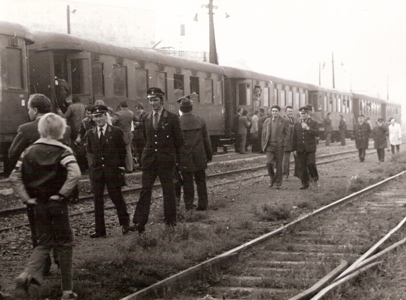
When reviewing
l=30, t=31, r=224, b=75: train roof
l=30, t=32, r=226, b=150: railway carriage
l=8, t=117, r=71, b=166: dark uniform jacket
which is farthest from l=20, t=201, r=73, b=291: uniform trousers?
l=30, t=31, r=224, b=75: train roof

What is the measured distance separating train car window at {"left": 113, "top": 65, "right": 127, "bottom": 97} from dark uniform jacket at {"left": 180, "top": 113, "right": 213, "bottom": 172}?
750cm

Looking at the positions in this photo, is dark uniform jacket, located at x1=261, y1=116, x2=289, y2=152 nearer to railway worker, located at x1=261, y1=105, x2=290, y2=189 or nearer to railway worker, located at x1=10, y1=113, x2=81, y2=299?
railway worker, located at x1=261, y1=105, x2=290, y2=189

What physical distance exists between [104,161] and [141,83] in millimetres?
10762

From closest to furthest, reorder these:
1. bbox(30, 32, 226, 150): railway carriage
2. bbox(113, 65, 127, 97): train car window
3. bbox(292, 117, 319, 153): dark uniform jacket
A: bbox(292, 117, 319, 153): dark uniform jacket
bbox(30, 32, 226, 150): railway carriage
bbox(113, 65, 127, 97): train car window

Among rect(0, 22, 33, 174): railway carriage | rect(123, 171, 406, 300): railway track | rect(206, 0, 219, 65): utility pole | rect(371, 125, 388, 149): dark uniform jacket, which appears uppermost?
rect(206, 0, 219, 65): utility pole

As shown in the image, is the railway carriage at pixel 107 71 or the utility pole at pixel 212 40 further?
the utility pole at pixel 212 40

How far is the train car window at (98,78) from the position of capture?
55.0 ft

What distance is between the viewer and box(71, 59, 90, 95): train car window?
1636 centimetres

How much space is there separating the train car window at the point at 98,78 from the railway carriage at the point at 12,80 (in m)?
2.29

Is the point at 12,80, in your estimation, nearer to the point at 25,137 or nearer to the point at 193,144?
the point at 193,144

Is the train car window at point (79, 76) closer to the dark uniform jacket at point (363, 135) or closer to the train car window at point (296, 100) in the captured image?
the dark uniform jacket at point (363, 135)

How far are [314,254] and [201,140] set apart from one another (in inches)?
141

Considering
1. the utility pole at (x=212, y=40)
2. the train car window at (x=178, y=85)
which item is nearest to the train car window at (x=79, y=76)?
the train car window at (x=178, y=85)

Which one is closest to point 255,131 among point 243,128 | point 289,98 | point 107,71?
point 243,128
